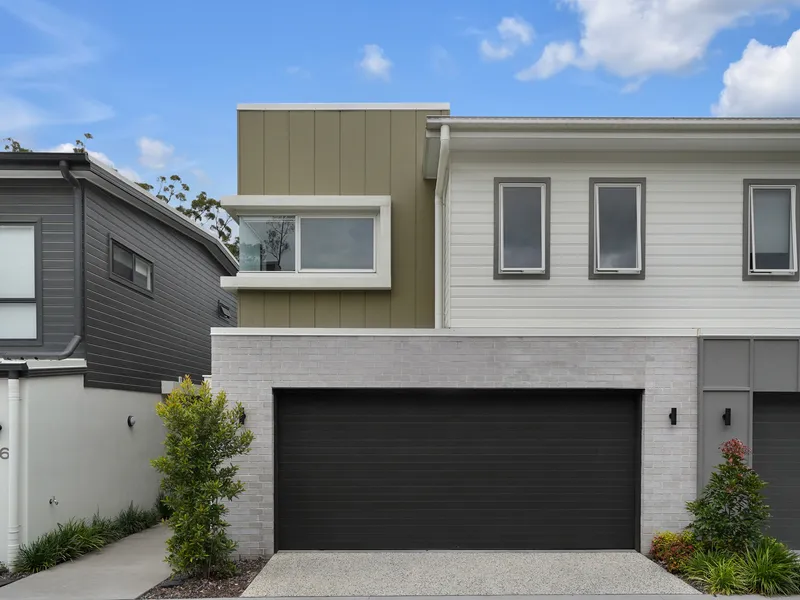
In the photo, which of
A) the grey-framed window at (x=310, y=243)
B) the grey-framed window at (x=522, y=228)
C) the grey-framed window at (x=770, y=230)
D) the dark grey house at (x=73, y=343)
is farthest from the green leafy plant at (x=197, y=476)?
the grey-framed window at (x=770, y=230)

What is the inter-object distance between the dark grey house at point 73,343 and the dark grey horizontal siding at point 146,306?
0.13 ft

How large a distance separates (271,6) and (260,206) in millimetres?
6208

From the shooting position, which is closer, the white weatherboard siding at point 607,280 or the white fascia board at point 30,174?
the white weatherboard siding at point 607,280

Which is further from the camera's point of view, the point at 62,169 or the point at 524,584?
the point at 62,169

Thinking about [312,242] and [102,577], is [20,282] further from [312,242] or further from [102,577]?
[102,577]

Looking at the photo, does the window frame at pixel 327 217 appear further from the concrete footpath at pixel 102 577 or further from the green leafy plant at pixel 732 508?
the green leafy plant at pixel 732 508

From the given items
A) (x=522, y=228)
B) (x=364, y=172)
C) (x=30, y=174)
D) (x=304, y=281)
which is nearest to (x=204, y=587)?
(x=304, y=281)

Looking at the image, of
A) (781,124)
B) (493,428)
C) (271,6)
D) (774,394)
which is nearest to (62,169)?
(271,6)

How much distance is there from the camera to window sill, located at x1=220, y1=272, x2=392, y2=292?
364 inches

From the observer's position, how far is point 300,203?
940 centimetres

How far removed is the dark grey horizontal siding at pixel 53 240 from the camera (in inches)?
369

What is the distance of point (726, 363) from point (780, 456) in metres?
1.55

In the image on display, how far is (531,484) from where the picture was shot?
846 cm

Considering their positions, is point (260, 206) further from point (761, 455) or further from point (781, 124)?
point (761, 455)
